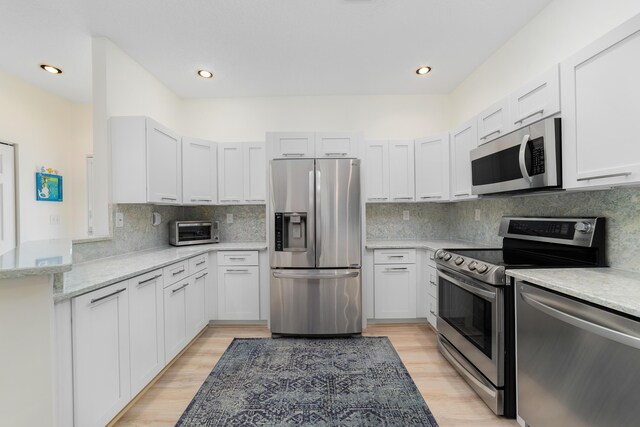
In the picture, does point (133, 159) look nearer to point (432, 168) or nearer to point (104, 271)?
point (104, 271)

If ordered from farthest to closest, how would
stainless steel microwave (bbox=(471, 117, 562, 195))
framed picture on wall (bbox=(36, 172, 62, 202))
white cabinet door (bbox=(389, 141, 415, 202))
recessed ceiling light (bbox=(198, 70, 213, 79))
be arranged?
framed picture on wall (bbox=(36, 172, 62, 202))
white cabinet door (bbox=(389, 141, 415, 202))
recessed ceiling light (bbox=(198, 70, 213, 79))
stainless steel microwave (bbox=(471, 117, 562, 195))

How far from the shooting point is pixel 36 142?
351cm

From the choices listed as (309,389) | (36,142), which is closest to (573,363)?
(309,389)

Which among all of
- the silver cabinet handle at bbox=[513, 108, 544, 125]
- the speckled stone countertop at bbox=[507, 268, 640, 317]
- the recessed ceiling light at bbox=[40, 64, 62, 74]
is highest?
the recessed ceiling light at bbox=[40, 64, 62, 74]

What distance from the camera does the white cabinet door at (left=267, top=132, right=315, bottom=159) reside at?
10.2 feet

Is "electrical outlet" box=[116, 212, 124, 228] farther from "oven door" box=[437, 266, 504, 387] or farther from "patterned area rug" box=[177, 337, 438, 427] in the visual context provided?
"oven door" box=[437, 266, 504, 387]

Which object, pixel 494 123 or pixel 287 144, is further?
pixel 287 144

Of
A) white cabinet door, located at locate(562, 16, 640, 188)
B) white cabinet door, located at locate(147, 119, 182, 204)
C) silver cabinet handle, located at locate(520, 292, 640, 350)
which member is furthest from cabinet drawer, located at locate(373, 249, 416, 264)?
white cabinet door, located at locate(147, 119, 182, 204)

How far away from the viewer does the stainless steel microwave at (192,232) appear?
3.25 metres

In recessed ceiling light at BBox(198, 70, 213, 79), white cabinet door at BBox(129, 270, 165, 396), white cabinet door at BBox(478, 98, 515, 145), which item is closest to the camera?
white cabinet door at BBox(129, 270, 165, 396)

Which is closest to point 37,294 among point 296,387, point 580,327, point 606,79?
point 296,387

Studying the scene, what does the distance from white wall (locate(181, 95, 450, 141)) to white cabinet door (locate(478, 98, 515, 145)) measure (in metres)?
1.34

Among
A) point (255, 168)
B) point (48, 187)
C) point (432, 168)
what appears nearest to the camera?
point (432, 168)

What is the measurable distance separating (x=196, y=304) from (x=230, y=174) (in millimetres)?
1553
